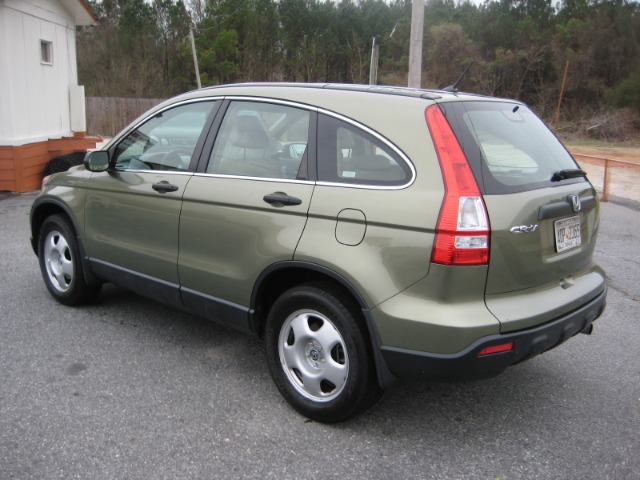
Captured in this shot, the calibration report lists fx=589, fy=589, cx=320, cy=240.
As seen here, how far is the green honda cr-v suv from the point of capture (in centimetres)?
265

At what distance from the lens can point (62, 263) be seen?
186 inches

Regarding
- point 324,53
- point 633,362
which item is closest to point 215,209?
point 633,362

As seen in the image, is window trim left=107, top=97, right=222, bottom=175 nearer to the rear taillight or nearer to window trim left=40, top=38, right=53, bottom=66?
the rear taillight

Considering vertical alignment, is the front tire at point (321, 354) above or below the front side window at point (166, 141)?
below

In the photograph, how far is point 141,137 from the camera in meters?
4.18

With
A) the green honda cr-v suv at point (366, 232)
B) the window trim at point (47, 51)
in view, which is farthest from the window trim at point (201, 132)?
the window trim at point (47, 51)

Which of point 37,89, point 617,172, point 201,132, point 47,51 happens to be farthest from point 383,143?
point 617,172

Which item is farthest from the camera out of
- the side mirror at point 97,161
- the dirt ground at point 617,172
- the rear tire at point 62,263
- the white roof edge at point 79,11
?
the dirt ground at point 617,172

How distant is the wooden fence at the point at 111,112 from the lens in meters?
30.9

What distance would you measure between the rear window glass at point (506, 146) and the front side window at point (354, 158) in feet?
1.09

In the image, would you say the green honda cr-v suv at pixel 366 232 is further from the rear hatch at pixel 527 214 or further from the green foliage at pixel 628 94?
the green foliage at pixel 628 94

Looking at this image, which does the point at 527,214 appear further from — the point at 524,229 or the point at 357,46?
the point at 357,46

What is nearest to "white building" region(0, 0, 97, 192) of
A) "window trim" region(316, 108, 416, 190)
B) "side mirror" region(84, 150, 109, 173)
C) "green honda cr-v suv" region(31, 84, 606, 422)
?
"side mirror" region(84, 150, 109, 173)

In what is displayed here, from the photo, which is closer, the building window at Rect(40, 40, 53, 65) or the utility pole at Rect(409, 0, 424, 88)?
the utility pole at Rect(409, 0, 424, 88)
